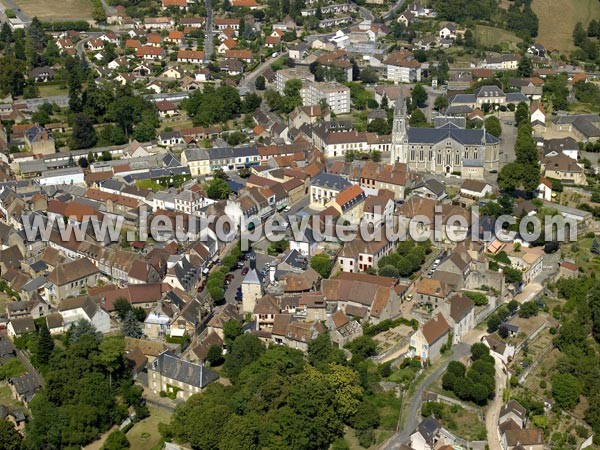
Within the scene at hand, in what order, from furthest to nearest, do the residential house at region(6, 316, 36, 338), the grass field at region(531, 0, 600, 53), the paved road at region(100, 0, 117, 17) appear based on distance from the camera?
the paved road at region(100, 0, 117, 17) < the grass field at region(531, 0, 600, 53) < the residential house at region(6, 316, 36, 338)

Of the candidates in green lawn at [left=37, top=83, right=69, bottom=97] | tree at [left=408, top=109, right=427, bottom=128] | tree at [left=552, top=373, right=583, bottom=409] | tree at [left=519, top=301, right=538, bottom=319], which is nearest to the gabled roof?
tree at [left=519, top=301, right=538, bottom=319]

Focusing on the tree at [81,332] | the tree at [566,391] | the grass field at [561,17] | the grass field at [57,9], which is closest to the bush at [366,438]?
the tree at [566,391]

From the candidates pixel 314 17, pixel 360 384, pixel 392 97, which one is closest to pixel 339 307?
pixel 360 384

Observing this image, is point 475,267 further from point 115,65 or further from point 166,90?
point 115,65

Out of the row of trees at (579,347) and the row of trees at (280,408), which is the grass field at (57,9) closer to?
the row of trees at (579,347)

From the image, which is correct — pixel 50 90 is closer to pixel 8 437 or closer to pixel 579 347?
pixel 8 437

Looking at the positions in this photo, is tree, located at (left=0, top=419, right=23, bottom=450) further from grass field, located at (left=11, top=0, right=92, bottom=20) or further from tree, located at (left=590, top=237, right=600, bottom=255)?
grass field, located at (left=11, top=0, right=92, bottom=20)
